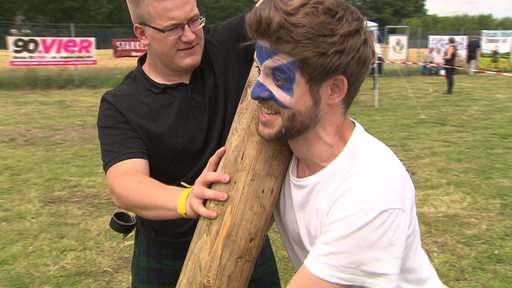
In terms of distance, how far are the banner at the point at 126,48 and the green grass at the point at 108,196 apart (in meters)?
6.95

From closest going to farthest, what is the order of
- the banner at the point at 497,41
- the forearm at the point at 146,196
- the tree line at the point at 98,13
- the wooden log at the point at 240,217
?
1. the wooden log at the point at 240,217
2. the forearm at the point at 146,196
3. the banner at the point at 497,41
4. the tree line at the point at 98,13

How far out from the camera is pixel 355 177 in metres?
1.24

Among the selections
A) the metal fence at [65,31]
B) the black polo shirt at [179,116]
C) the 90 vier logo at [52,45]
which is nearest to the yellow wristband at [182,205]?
the black polo shirt at [179,116]

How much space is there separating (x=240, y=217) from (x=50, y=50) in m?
16.2

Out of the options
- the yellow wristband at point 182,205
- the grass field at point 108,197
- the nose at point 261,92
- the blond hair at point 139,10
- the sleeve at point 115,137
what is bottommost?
the grass field at point 108,197

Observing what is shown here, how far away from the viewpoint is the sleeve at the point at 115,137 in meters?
1.73

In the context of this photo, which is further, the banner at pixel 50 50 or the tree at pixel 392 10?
the tree at pixel 392 10

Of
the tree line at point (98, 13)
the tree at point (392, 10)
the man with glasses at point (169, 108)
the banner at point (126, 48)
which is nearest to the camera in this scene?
the man with glasses at point (169, 108)

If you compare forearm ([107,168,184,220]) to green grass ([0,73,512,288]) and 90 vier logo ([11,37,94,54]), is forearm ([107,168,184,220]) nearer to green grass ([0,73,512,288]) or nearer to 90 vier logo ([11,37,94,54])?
green grass ([0,73,512,288])

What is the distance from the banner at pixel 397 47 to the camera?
66.8ft

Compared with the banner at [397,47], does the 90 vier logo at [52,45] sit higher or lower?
higher

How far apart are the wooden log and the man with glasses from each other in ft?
0.66

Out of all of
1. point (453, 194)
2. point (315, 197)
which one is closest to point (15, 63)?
point (453, 194)

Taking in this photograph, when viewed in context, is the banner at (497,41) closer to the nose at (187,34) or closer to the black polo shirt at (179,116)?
the black polo shirt at (179,116)
